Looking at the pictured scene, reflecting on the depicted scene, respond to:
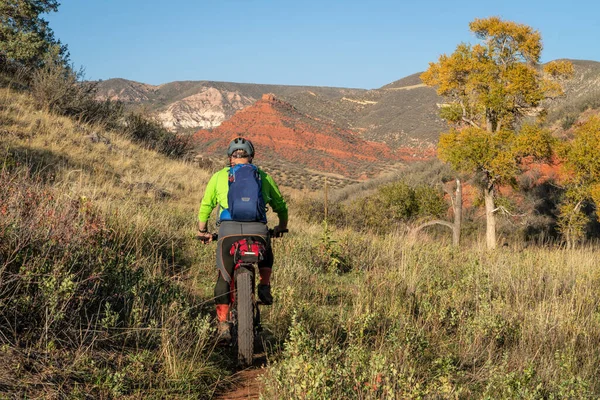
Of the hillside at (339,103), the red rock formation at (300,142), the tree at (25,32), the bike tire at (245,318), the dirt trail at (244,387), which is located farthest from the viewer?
the hillside at (339,103)

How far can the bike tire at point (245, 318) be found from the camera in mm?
3988

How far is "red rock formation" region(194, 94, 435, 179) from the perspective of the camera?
81.2 m

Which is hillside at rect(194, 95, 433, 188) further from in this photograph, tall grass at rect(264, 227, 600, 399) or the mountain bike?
the mountain bike

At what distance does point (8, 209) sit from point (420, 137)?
93.9m

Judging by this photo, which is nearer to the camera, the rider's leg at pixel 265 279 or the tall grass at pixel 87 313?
the tall grass at pixel 87 313

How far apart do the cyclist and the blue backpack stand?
7 centimetres

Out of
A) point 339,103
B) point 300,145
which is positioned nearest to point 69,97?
point 300,145

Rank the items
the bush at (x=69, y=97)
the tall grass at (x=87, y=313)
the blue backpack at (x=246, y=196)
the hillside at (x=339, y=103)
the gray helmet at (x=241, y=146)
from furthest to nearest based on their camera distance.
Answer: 1. the hillside at (x=339, y=103)
2. the bush at (x=69, y=97)
3. the gray helmet at (x=241, y=146)
4. the blue backpack at (x=246, y=196)
5. the tall grass at (x=87, y=313)

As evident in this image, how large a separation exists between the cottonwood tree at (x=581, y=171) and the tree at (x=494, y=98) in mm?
2016

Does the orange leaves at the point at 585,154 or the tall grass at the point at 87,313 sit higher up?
the orange leaves at the point at 585,154

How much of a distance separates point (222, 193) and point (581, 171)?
2445 cm

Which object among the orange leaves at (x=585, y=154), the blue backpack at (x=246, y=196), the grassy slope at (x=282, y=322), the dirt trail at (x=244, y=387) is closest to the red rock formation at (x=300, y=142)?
the orange leaves at (x=585, y=154)

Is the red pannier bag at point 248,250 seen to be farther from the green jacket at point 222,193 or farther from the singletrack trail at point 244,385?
the singletrack trail at point 244,385

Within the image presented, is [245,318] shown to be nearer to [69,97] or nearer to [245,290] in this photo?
[245,290]
